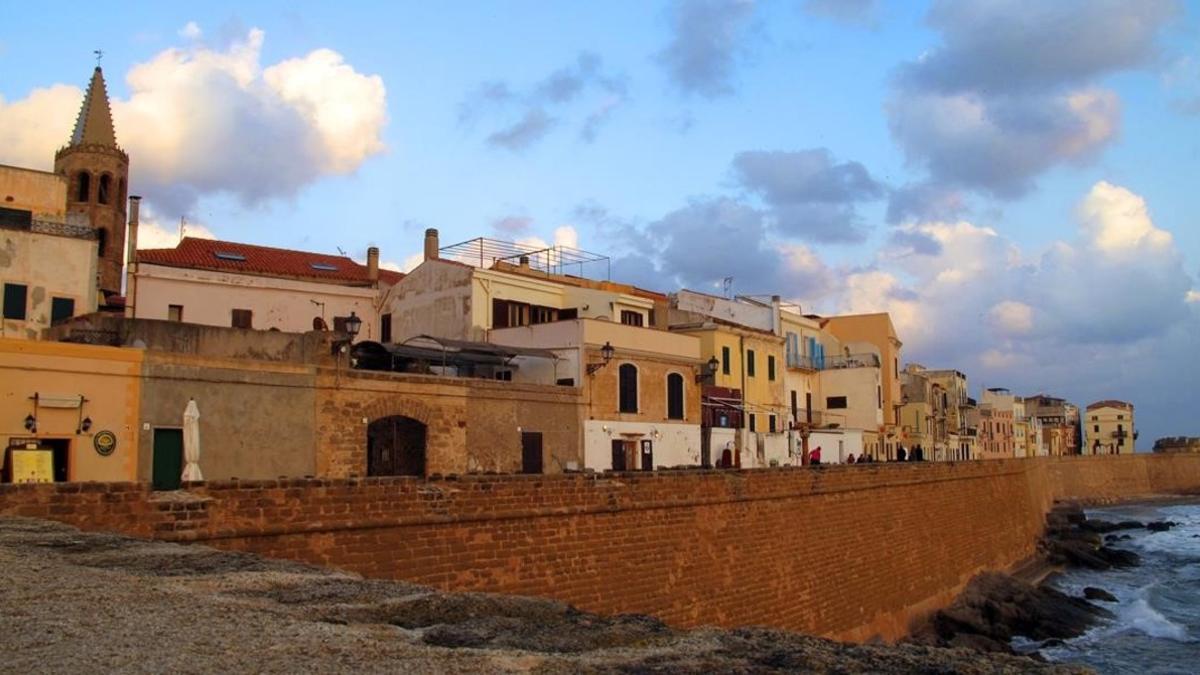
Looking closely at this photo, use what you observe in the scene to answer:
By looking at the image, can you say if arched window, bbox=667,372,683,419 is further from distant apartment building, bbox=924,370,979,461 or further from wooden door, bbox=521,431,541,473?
distant apartment building, bbox=924,370,979,461

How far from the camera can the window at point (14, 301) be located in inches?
942

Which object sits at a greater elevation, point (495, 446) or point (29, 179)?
point (29, 179)

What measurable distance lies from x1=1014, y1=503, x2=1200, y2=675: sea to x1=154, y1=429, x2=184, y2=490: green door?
16.4 m

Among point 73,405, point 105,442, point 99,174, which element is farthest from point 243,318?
point 99,174

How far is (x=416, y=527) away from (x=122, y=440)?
304 inches

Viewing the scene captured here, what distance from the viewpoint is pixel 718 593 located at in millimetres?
18281

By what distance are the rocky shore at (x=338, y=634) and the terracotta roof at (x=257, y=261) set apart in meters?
24.6

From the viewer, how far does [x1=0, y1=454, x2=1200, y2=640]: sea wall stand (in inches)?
456

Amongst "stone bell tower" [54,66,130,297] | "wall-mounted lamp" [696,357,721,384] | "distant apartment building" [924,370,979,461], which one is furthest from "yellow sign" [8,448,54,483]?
"distant apartment building" [924,370,979,461]

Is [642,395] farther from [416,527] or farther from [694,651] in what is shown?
[694,651]

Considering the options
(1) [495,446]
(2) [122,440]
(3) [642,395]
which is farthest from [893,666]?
(3) [642,395]

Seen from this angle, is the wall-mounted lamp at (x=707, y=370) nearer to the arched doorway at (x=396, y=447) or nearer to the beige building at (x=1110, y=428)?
the arched doorway at (x=396, y=447)

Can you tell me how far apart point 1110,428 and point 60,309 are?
120288 mm

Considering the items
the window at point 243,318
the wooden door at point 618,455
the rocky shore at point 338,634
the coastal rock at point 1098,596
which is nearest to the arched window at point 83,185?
the window at point 243,318
